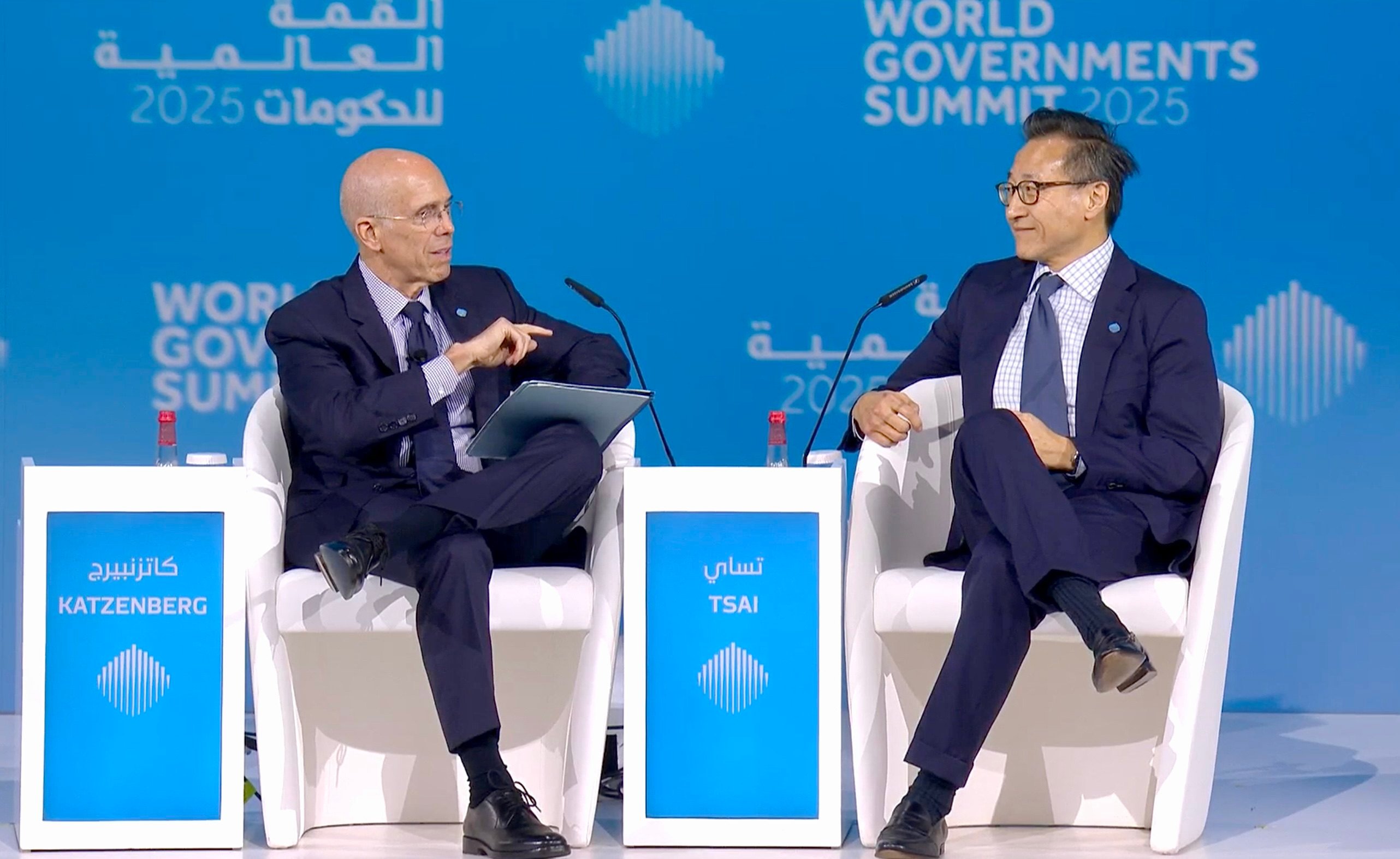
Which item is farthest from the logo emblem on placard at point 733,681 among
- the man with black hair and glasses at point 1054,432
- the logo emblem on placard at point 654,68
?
the logo emblem on placard at point 654,68

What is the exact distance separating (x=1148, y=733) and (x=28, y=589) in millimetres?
2054

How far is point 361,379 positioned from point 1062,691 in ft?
4.81

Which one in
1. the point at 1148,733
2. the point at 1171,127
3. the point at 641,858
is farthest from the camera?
the point at 1171,127

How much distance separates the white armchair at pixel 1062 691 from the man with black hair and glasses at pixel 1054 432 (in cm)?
9

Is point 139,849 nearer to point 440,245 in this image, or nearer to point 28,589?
point 28,589

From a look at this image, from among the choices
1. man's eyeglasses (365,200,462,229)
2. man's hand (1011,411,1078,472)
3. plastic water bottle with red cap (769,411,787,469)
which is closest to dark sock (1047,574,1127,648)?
man's hand (1011,411,1078,472)

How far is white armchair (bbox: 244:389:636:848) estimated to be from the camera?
339 cm

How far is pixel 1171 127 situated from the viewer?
4.63 metres

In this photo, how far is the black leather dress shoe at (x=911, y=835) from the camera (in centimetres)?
321

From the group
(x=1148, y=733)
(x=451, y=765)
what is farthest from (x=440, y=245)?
(x=1148, y=733)

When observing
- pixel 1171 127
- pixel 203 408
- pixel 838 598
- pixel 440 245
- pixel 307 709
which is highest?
pixel 1171 127

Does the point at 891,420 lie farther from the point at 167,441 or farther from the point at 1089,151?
the point at 167,441

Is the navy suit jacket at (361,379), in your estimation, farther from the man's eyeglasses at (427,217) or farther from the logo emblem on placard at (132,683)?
the logo emblem on placard at (132,683)

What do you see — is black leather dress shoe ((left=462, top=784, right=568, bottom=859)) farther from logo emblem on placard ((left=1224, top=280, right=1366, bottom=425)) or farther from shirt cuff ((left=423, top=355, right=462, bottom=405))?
logo emblem on placard ((left=1224, top=280, right=1366, bottom=425))
